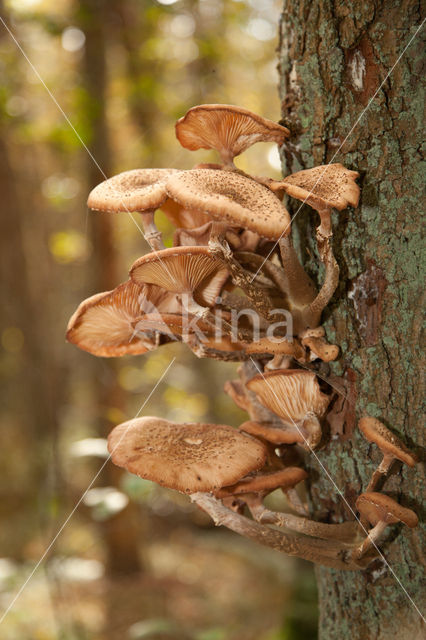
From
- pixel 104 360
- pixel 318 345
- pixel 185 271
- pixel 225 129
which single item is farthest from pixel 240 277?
pixel 104 360

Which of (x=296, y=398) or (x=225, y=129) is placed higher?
(x=225, y=129)

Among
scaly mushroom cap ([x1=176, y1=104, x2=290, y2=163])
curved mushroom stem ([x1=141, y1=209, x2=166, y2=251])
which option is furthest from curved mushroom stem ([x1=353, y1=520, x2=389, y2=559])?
scaly mushroom cap ([x1=176, y1=104, x2=290, y2=163])

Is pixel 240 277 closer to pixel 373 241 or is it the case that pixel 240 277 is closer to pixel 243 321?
pixel 243 321

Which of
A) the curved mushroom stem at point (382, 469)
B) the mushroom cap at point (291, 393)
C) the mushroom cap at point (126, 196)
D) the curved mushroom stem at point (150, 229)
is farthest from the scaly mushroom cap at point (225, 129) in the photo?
the curved mushroom stem at point (382, 469)

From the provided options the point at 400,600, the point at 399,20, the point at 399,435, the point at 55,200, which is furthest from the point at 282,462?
the point at 55,200

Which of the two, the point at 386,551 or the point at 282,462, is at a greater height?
the point at 282,462

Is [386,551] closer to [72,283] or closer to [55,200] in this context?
[55,200]
